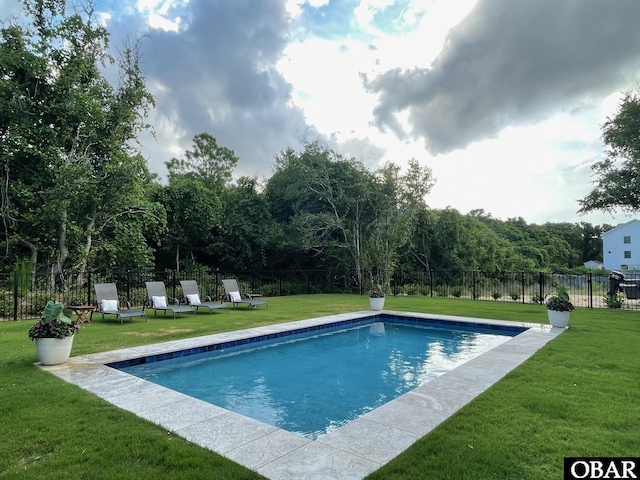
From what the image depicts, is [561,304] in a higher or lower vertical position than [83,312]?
higher

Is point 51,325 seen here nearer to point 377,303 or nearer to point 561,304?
point 377,303

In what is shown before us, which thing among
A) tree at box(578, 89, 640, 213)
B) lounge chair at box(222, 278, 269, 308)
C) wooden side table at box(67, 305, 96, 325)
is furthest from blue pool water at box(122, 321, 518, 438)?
tree at box(578, 89, 640, 213)

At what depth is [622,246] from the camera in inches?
1655

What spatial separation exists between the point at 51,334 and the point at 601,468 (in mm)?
6256

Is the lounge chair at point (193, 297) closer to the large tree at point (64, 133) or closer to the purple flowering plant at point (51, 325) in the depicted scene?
the large tree at point (64, 133)

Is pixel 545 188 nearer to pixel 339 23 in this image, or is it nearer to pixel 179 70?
pixel 339 23

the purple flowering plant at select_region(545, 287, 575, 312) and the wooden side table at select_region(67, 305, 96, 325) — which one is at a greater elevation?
the purple flowering plant at select_region(545, 287, 575, 312)

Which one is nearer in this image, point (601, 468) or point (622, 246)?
point (601, 468)

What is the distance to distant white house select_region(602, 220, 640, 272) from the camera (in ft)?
134

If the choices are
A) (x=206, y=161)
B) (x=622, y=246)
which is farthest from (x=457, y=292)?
(x=622, y=246)

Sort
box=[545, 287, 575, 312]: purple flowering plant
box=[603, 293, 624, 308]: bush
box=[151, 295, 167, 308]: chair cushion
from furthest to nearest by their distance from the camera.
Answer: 1. box=[603, 293, 624, 308]: bush
2. box=[151, 295, 167, 308]: chair cushion
3. box=[545, 287, 575, 312]: purple flowering plant

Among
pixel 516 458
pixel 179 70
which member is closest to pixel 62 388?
pixel 516 458

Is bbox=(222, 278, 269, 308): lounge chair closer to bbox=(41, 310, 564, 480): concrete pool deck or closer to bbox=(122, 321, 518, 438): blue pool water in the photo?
bbox=(122, 321, 518, 438): blue pool water

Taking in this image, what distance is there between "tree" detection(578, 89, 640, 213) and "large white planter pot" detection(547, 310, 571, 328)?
748 cm
